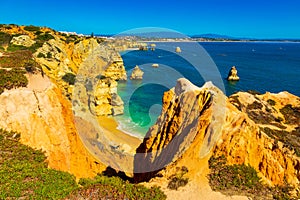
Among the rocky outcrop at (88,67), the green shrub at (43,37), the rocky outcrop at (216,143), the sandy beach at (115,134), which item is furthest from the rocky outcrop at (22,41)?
the rocky outcrop at (216,143)

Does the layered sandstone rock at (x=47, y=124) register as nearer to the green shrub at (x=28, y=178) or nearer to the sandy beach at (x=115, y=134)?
the green shrub at (x=28, y=178)

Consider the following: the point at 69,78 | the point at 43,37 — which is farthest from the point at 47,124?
the point at 43,37

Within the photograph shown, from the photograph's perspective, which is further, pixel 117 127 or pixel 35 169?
pixel 117 127

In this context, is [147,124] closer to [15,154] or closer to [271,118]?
[271,118]

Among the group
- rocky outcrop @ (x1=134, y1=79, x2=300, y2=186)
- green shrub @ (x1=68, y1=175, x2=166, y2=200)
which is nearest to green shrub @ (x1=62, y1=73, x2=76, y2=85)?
rocky outcrop @ (x1=134, y1=79, x2=300, y2=186)

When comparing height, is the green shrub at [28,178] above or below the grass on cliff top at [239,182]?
above

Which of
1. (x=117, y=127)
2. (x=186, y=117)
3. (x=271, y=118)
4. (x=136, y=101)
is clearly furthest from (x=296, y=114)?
(x=136, y=101)
